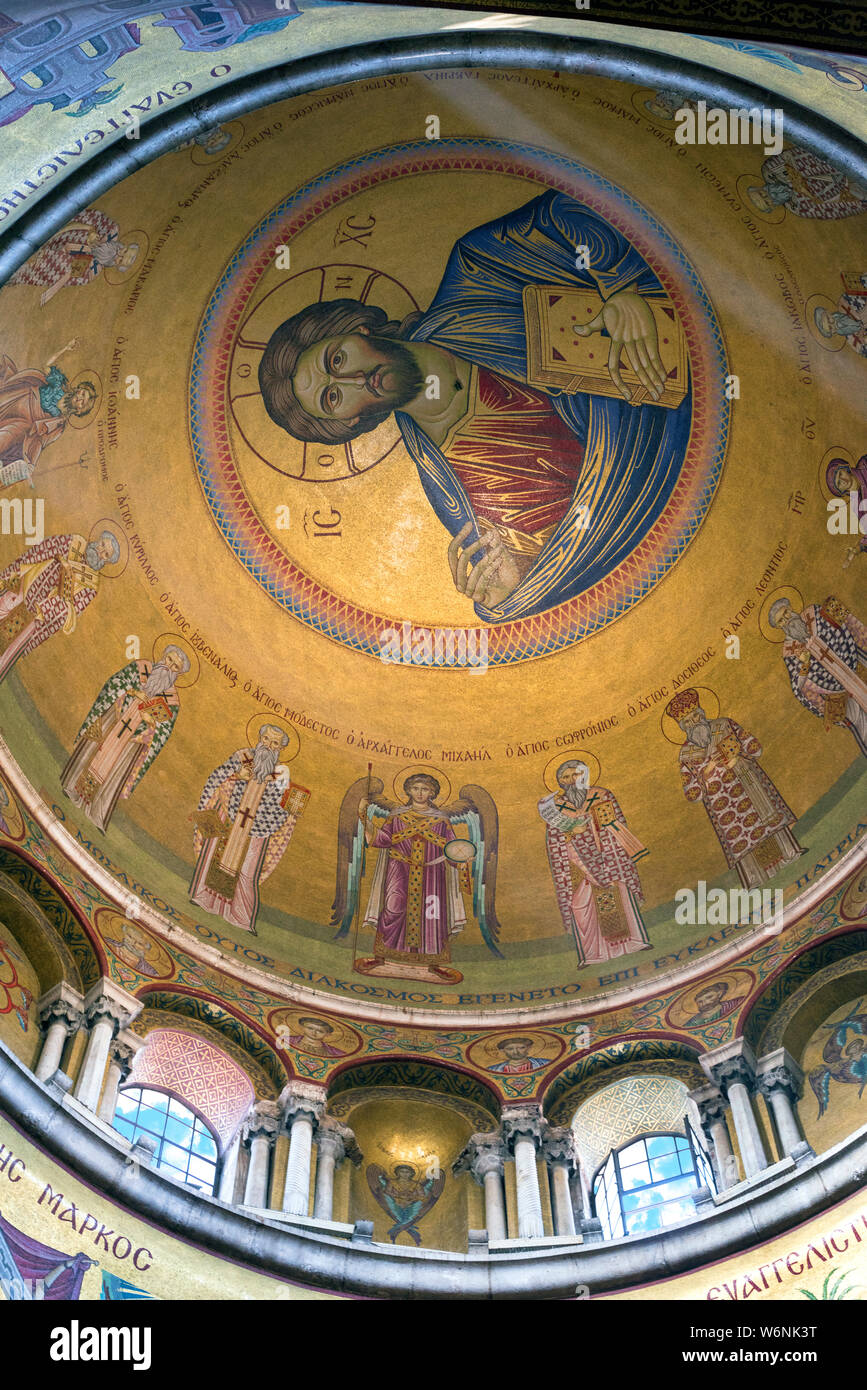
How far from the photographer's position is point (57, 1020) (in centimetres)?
1642

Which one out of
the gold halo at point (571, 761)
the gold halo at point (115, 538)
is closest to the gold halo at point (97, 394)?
the gold halo at point (115, 538)

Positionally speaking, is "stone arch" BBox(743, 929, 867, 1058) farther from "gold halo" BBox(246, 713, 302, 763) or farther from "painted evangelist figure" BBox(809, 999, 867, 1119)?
"gold halo" BBox(246, 713, 302, 763)

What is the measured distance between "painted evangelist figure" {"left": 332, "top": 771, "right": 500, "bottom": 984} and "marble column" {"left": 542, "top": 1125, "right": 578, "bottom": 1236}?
2.71 m

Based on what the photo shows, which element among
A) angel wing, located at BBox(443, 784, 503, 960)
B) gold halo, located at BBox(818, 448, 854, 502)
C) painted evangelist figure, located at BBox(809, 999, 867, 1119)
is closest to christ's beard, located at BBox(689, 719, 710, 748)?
angel wing, located at BBox(443, 784, 503, 960)

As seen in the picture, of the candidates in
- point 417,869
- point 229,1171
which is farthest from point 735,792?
point 229,1171

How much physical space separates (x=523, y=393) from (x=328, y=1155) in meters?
9.80

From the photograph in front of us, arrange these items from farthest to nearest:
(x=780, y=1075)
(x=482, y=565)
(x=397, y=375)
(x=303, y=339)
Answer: (x=482, y=565) < (x=397, y=375) < (x=303, y=339) < (x=780, y=1075)

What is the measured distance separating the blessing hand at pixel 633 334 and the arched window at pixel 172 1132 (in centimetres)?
1030

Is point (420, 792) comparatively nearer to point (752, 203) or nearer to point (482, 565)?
point (482, 565)

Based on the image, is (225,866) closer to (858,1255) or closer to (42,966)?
(42,966)

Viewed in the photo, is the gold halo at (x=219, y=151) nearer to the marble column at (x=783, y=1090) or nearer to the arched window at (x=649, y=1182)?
the marble column at (x=783, y=1090)
